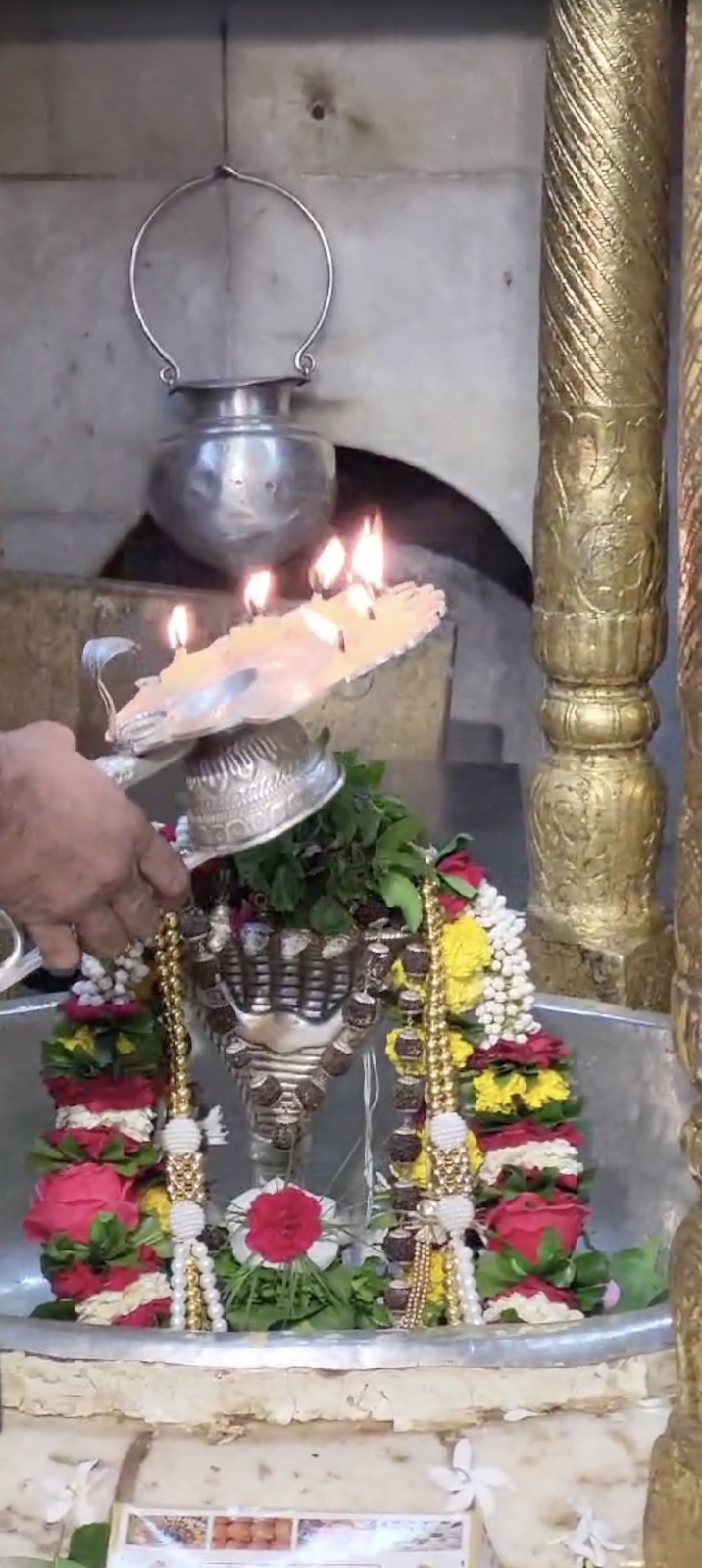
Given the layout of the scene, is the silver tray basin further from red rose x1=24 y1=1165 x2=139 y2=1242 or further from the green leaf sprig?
the green leaf sprig

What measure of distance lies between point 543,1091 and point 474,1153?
0.26 feet

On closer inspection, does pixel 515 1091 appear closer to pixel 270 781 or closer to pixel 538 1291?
pixel 538 1291

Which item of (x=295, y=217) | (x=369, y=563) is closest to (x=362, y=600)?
(x=369, y=563)

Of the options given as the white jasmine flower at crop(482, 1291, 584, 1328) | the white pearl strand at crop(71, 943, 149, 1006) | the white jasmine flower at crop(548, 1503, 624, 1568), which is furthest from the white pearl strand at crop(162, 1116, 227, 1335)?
the white jasmine flower at crop(548, 1503, 624, 1568)

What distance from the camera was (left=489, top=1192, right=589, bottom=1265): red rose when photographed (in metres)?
1.55

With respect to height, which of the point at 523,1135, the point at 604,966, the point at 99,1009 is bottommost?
the point at 604,966

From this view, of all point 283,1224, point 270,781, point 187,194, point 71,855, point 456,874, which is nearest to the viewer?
point 71,855

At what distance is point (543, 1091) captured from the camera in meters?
1.62

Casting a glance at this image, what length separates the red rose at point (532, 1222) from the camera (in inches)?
A: 61.0

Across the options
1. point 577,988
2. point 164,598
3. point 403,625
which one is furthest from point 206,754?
point 164,598

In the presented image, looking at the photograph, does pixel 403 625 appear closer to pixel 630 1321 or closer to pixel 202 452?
pixel 630 1321

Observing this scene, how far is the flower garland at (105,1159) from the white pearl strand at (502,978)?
28cm

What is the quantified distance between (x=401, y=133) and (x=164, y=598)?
3.44 feet

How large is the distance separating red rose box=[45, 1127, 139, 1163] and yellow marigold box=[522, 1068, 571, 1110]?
13.2 inches
